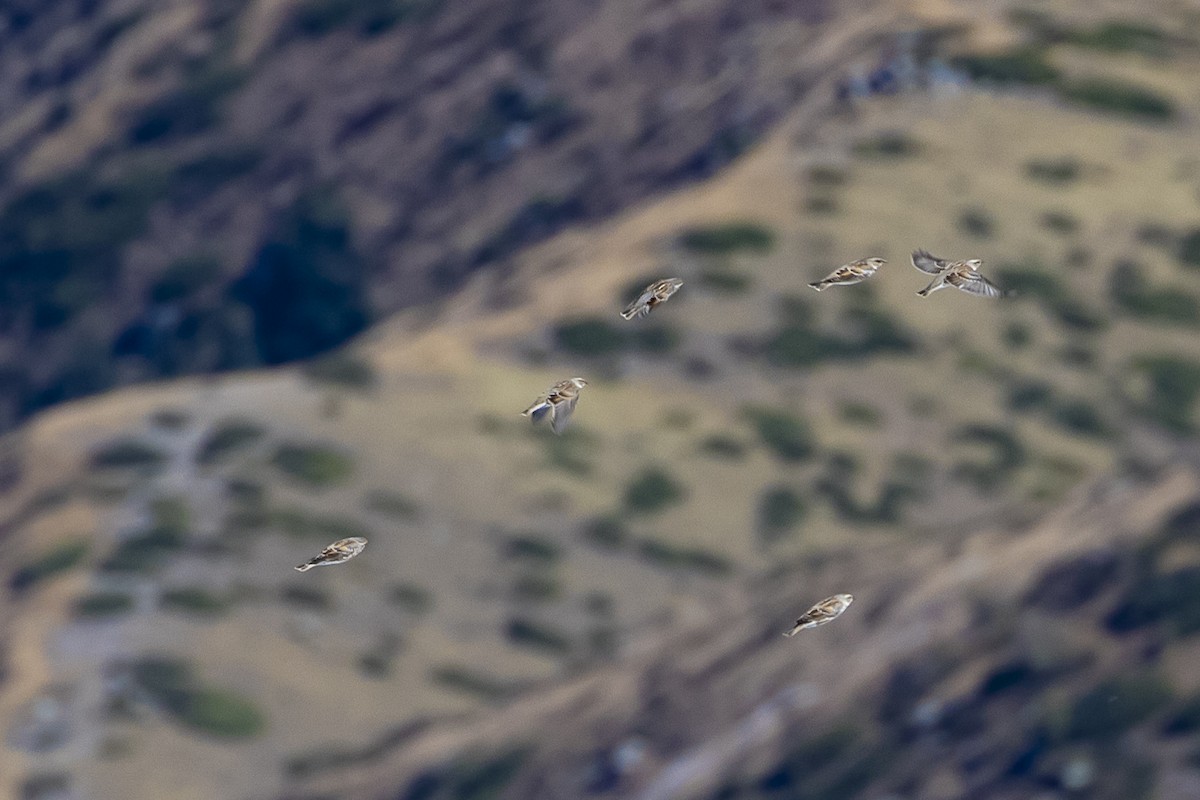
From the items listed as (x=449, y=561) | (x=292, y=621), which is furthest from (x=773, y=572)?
(x=292, y=621)

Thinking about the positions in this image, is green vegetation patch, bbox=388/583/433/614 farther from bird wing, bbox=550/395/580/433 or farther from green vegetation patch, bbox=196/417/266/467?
bird wing, bbox=550/395/580/433

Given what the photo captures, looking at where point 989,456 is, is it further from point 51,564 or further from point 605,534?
point 51,564

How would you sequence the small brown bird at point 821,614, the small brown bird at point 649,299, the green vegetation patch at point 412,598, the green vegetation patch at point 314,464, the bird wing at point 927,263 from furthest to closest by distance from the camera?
the green vegetation patch at point 314,464, the green vegetation patch at point 412,598, the bird wing at point 927,263, the small brown bird at point 821,614, the small brown bird at point 649,299

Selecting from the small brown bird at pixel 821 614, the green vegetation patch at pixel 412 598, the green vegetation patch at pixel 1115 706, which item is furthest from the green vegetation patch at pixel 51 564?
the small brown bird at pixel 821 614

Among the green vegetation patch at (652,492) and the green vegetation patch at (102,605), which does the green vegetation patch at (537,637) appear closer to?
the green vegetation patch at (652,492)

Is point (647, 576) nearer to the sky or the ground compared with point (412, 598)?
nearer to the ground

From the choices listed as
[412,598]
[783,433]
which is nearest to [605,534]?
[412,598]

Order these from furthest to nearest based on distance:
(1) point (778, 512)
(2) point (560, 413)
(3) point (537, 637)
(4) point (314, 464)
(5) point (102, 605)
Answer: (4) point (314, 464) → (1) point (778, 512) → (5) point (102, 605) → (3) point (537, 637) → (2) point (560, 413)

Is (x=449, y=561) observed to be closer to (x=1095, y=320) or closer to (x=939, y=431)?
(x=939, y=431)
